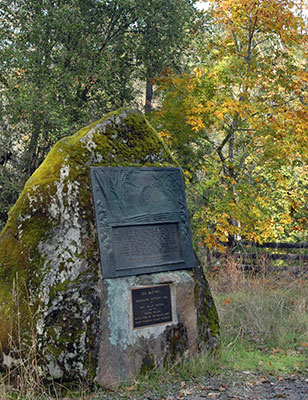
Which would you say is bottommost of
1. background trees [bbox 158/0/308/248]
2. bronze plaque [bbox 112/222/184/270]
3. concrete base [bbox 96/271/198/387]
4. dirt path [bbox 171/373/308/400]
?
dirt path [bbox 171/373/308/400]

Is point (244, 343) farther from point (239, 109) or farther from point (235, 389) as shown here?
point (239, 109)

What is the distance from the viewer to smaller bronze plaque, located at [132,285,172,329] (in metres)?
4.67

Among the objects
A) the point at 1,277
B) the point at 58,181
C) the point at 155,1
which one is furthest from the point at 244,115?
the point at 1,277

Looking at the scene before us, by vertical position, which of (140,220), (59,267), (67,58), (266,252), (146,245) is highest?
(67,58)

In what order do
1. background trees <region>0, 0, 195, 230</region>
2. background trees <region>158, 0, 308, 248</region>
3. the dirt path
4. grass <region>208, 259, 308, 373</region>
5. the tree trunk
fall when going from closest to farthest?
the dirt path < grass <region>208, 259, 308, 373</region> < background trees <region>158, 0, 308, 248</region> < background trees <region>0, 0, 195, 230</region> < the tree trunk

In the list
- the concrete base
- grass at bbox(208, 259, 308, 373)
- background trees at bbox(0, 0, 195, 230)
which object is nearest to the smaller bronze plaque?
the concrete base

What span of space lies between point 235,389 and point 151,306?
1196mm

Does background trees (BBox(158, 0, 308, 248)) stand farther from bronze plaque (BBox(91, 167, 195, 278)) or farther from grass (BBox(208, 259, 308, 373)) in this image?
bronze plaque (BBox(91, 167, 195, 278))

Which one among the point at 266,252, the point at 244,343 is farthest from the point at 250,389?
the point at 266,252

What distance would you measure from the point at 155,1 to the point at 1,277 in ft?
31.8

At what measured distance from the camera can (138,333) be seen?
464cm

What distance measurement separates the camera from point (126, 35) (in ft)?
42.9

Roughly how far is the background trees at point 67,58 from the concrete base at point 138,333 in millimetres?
6965

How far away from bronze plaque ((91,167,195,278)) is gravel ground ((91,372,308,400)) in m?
1.17
